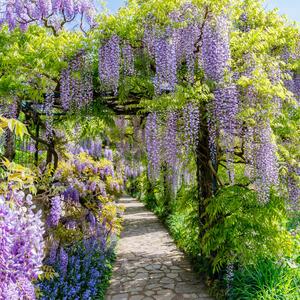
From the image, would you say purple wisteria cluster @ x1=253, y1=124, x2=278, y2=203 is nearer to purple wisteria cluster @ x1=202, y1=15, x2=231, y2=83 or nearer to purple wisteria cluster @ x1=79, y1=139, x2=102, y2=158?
purple wisteria cluster @ x1=202, y1=15, x2=231, y2=83

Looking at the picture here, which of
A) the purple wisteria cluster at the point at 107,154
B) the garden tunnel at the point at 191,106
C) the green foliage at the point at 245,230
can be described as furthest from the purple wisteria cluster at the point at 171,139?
the purple wisteria cluster at the point at 107,154

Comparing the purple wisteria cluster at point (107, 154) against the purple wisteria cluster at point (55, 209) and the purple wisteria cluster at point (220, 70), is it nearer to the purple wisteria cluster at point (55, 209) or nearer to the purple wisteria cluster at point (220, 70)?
the purple wisteria cluster at point (55, 209)

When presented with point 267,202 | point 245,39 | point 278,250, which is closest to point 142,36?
point 245,39

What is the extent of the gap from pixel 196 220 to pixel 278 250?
164 cm

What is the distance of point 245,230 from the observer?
4820 mm

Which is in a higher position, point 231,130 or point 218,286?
point 231,130

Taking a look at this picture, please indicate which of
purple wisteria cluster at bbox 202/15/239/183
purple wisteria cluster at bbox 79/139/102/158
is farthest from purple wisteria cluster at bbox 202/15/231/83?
purple wisteria cluster at bbox 79/139/102/158

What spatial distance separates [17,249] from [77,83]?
3631mm

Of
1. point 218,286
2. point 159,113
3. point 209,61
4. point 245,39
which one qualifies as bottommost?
point 218,286

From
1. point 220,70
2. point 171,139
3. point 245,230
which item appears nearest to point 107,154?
point 171,139

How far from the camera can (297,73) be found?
6.55 metres

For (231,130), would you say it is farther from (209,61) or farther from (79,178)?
(79,178)

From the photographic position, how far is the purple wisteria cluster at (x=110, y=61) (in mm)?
5141

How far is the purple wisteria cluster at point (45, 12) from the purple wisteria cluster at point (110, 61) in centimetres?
248
